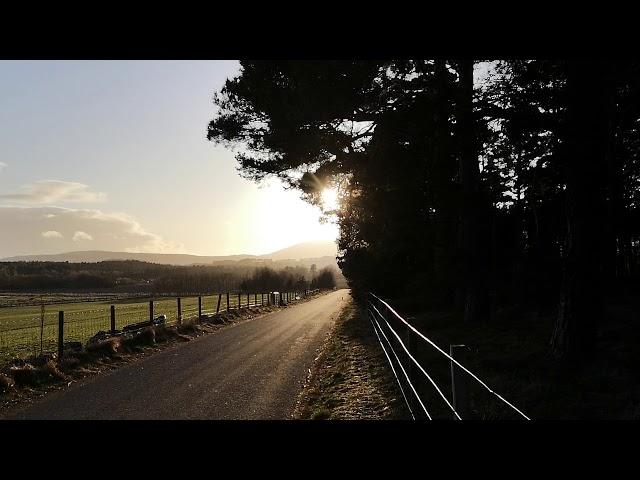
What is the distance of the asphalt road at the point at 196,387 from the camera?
7.01 meters

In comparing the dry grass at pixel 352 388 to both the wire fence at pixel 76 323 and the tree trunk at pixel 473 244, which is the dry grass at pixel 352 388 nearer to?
the tree trunk at pixel 473 244

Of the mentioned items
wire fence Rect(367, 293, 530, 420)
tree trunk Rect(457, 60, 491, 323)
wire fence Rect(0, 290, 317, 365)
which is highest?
tree trunk Rect(457, 60, 491, 323)

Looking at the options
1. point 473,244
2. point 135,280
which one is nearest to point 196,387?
point 473,244

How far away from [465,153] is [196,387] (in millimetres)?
6820

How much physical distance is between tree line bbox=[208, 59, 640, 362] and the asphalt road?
4.77 meters

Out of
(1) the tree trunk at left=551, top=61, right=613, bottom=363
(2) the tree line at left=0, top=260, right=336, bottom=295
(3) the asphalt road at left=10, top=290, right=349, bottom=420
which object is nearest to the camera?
(3) the asphalt road at left=10, top=290, right=349, bottom=420

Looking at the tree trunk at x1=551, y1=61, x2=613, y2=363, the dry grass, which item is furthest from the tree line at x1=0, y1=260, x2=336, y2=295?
the tree trunk at x1=551, y1=61, x2=613, y2=363

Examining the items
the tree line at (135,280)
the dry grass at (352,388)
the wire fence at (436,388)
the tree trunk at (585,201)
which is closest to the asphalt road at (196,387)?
the dry grass at (352,388)

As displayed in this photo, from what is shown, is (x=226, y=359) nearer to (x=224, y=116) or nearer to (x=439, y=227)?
(x=224, y=116)

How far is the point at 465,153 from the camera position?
10.1m

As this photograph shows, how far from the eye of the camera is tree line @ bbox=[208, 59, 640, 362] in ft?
25.5

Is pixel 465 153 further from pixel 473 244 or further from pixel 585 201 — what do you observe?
pixel 473 244

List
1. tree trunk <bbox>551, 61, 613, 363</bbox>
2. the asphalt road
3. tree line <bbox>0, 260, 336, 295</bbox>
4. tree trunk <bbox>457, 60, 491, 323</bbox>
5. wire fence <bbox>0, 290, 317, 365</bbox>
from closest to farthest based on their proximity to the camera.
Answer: the asphalt road, tree trunk <bbox>551, 61, 613, 363</bbox>, tree trunk <bbox>457, 60, 491, 323</bbox>, wire fence <bbox>0, 290, 317, 365</bbox>, tree line <bbox>0, 260, 336, 295</bbox>

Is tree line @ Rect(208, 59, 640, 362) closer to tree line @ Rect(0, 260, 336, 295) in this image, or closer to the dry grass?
the dry grass
